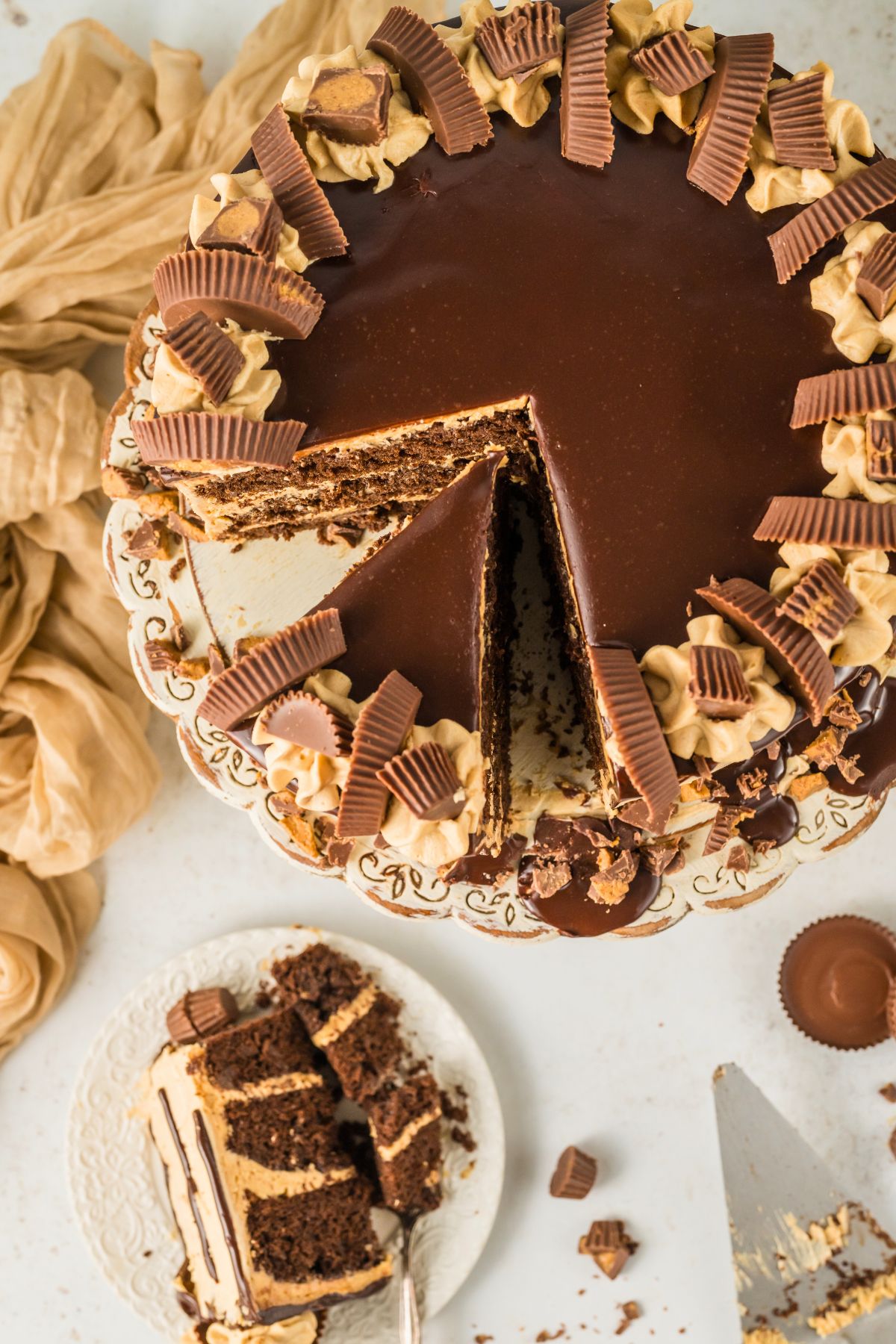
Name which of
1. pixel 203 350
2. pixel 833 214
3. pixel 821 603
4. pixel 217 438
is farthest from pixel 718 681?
pixel 203 350

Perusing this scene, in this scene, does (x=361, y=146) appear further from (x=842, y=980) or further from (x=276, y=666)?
(x=842, y=980)

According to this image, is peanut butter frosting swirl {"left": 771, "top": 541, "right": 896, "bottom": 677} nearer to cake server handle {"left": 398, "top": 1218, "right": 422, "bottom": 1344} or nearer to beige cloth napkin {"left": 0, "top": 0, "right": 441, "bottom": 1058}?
beige cloth napkin {"left": 0, "top": 0, "right": 441, "bottom": 1058}

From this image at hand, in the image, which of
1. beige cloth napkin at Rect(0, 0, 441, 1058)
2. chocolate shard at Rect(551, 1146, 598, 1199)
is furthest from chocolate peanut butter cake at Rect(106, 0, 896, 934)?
chocolate shard at Rect(551, 1146, 598, 1199)

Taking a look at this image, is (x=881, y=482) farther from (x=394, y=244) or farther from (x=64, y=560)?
(x=64, y=560)

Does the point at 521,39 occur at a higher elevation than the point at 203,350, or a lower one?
higher

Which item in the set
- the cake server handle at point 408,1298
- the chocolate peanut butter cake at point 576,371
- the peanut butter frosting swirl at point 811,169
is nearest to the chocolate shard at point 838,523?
the chocolate peanut butter cake at point 576,371
